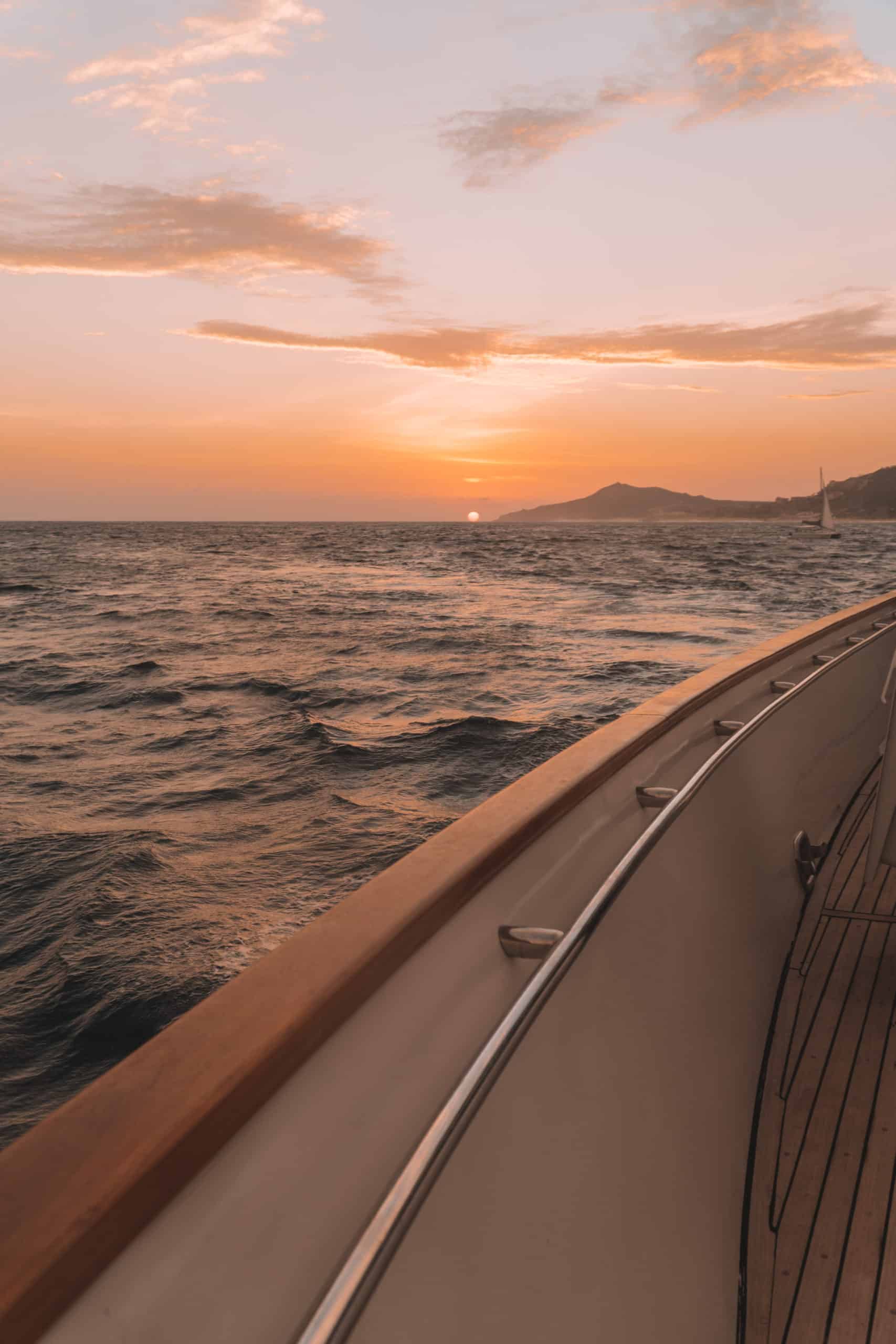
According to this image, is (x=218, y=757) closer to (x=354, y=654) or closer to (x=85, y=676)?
(x=85, y=676)

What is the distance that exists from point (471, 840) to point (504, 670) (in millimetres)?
9118

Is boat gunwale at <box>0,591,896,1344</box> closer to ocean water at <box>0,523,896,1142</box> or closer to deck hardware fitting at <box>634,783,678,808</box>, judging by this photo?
deck hardware fitting at <box>634,783,678,808</box>

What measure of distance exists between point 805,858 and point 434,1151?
6.28 ft

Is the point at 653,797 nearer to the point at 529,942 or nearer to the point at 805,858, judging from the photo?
the point at 529,942

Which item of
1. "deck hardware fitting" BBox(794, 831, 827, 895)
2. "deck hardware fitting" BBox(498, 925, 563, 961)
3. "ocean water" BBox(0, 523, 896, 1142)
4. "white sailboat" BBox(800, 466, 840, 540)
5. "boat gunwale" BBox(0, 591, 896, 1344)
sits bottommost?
"ocean water" BBox(0, 523, 896, 1142)

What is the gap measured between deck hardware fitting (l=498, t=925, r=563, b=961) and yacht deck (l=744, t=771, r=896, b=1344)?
644mm

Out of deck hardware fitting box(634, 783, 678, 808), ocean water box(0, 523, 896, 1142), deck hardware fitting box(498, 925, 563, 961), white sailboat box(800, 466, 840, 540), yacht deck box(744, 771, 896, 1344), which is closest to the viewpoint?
deck hardware fitting box(498, 925, 563, 961)

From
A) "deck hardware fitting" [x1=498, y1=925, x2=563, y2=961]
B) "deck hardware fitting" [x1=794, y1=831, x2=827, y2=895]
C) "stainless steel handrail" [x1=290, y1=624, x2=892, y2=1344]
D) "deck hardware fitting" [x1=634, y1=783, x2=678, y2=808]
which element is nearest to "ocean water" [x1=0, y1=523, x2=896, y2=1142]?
"deck hardware fitting" [x1=794, y1=831, x2=827, y2=895]

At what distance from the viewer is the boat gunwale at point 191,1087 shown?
55 centimetres

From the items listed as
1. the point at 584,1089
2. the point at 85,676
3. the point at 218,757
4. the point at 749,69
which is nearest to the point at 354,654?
the point at 85,676

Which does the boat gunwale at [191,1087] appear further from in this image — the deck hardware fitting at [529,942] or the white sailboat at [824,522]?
the white sailboat at [824,522]

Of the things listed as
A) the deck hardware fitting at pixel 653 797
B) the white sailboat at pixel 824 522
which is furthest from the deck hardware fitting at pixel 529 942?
the white sailboat at pixel 824 522

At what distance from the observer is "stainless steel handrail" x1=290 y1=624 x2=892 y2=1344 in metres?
0.54

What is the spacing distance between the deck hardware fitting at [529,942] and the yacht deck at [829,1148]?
0.64 metres
